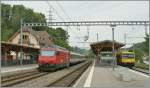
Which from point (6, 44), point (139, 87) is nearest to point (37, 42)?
point (6, 44)

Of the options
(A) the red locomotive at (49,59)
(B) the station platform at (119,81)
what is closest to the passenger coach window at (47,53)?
(A) the red locomotive at (49,59)

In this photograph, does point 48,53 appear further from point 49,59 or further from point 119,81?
point 119,81

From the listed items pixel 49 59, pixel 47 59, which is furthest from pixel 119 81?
pixel 47 59

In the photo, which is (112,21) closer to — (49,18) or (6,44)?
(6,44)

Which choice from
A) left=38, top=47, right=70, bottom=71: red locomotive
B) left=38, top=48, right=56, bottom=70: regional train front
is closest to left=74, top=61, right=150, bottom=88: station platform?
left=38, top=48, right=56, bottom=70: regional train front

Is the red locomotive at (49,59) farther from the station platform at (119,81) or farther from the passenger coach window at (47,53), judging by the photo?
the station platform at (119,81)

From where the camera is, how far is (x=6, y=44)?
150ft

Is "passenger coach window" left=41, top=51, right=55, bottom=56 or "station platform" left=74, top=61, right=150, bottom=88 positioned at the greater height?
"passenger coach window" left=41, top=51, right=55, bottom=56

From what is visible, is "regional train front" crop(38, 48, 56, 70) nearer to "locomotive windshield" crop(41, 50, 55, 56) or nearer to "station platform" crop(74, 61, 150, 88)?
"locomotive windshield" crop(41, 50, 55, 56)

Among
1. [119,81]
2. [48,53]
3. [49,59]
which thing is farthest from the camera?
[48,53]

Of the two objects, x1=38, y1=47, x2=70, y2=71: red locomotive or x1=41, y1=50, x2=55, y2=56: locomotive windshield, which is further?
x1=41, y1=50, x2=55, y2=56: locomotive windshield

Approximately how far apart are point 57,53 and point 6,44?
23.4 ft

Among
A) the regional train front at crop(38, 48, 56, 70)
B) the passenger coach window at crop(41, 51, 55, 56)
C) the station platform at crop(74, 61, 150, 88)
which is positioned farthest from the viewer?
the passenger coach window at crop(41, 51, 55, 56)

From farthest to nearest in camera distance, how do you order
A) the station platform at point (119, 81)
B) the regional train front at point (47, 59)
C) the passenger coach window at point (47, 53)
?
the passenger coach window at point (47, 53)
the regional train front at point (47, 59)
the station platform at point (119, 81)
